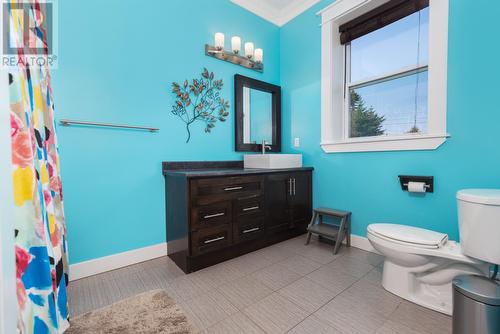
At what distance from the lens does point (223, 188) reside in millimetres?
1930

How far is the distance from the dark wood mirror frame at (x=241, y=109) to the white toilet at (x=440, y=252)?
1.56 meters

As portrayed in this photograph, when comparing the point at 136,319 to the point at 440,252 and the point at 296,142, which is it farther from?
the point at 296,142

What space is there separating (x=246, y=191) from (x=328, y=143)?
109 centimetres

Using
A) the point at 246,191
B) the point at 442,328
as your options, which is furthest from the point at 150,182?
the point at 442,328

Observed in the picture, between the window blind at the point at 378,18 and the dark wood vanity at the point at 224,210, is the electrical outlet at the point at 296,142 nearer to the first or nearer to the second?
the dark wood vanity at the point at 224,210

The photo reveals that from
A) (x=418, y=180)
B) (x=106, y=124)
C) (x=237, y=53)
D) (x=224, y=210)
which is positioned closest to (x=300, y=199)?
(x=224, y=210)

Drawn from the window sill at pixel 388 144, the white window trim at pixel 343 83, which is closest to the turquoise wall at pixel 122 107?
the white window trim at pixel 343 83

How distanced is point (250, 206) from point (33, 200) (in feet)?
4.98

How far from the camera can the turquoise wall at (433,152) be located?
1539 millimetres

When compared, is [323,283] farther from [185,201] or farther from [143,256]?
[143,256]

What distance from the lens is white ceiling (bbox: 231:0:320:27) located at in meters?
2.62

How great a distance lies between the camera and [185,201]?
1774 millimetres

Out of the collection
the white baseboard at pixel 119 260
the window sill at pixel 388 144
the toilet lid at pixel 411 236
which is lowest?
the white baseboard at pixel 119 260

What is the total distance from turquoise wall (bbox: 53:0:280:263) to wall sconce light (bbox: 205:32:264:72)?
0.27 feet
